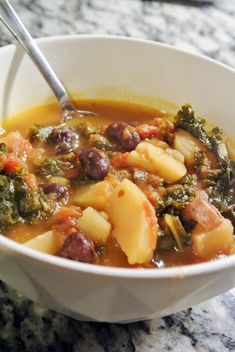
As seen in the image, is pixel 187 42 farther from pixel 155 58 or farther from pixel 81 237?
pixel 81 237

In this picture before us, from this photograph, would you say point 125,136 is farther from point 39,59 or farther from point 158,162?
point 39,59

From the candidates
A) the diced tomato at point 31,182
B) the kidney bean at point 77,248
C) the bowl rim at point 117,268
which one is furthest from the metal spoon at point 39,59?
the bowl rim at point 117,268

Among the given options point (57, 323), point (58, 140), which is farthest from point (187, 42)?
point (57, 323)

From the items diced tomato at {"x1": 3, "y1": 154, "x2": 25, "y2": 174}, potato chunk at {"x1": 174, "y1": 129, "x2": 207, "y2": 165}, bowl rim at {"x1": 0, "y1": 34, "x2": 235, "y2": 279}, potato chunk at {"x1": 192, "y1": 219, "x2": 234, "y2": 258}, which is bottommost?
diced tomato at {"x1": 3, "y1": 154, "x2": 25, "y2": 174}

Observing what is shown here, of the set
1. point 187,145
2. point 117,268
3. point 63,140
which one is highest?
point 117,268

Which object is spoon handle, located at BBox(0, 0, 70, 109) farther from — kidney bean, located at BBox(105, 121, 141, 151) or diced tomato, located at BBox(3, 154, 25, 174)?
diced tomato, located at BBox(3, 154, 25, 174)

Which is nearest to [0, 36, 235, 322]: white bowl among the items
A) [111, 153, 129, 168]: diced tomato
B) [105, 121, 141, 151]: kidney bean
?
[105, 121, 141, 151]: kidney bean

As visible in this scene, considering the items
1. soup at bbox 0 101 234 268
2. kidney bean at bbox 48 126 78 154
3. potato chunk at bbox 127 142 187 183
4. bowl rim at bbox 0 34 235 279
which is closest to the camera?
bowl rim at bbox 0 34 235 279

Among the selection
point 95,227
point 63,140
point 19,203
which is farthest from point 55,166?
point 95,227
